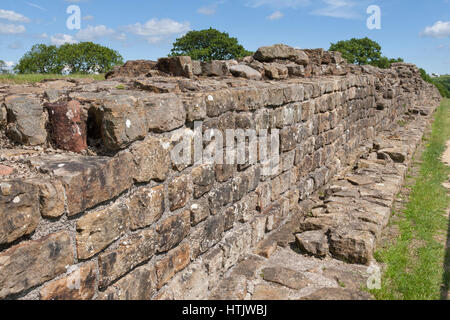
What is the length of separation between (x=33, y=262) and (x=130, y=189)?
741 mm

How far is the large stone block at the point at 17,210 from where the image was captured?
1.64 metres

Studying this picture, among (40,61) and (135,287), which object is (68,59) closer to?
(40,61)

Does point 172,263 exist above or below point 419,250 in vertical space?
above

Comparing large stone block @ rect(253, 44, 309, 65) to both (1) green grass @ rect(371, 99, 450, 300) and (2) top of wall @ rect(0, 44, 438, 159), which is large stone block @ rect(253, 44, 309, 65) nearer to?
(2) top of wall @ rect(0, 44, 438, 159)

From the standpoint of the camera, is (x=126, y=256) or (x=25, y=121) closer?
(x=25, y=121)

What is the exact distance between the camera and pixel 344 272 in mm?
3596

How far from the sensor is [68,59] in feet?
61.6

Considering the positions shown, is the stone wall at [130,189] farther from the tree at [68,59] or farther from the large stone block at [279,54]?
the tree at [68,59]

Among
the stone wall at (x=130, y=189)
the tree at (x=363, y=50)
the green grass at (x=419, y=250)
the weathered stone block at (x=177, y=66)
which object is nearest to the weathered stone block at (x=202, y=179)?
the stone wall at (x=130, y=189)

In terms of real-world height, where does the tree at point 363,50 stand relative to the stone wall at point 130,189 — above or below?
above

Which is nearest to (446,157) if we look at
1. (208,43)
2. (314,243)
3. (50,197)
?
(314,243)

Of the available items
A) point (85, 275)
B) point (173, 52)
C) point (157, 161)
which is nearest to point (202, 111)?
point (157, 161)

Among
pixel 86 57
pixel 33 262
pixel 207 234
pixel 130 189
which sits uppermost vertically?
pixel 86 57

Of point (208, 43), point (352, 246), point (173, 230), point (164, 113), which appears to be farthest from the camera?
point (208, 43)
